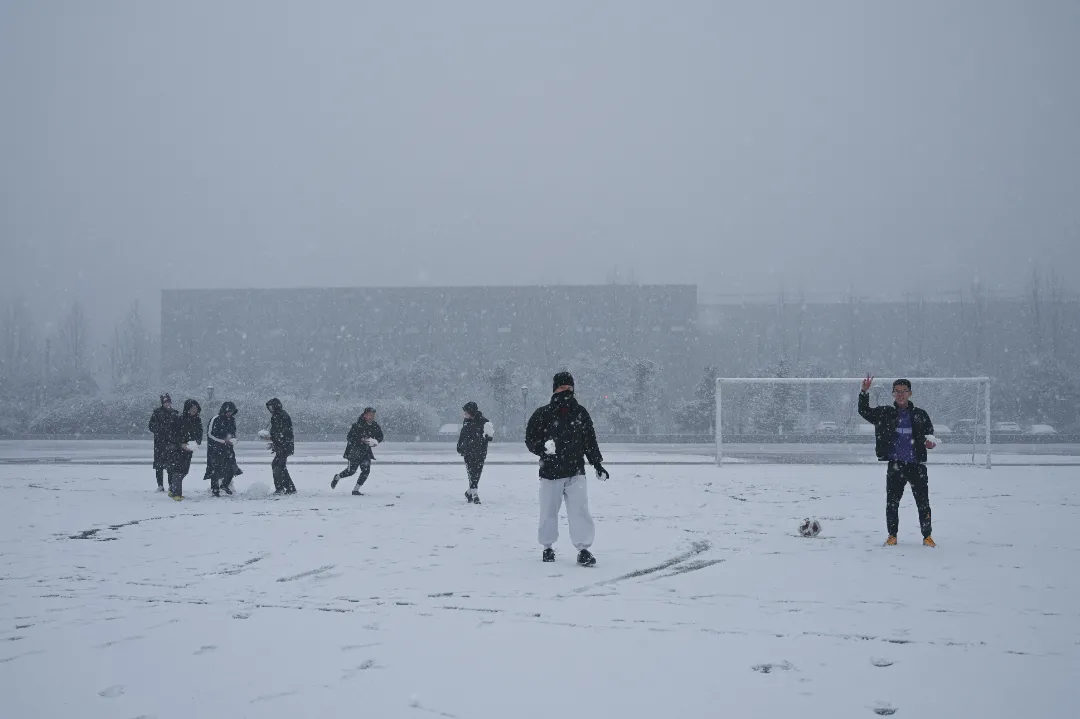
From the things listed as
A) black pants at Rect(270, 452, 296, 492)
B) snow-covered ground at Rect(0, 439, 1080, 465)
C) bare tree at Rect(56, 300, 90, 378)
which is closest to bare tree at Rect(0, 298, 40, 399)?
bare tree at Rect(56, 300, 90, 378)

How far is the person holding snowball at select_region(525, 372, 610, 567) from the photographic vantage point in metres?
7.56

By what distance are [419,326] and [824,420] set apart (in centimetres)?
3363

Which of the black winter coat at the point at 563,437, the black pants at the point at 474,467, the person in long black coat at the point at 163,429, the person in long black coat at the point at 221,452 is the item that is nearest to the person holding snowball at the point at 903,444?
the black winter coat at the point at 563,437

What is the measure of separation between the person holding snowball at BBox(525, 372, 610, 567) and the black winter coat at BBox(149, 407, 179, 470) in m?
8.72

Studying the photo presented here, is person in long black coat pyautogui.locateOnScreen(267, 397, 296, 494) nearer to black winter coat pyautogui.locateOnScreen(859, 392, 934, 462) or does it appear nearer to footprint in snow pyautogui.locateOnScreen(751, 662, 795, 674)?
black winter coat pyautogui.locateOnScreen(859, 392, 934, 462)

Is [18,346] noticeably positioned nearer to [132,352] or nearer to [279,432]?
[132,352]

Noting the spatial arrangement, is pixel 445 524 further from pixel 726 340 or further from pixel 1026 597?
pixel 726 340

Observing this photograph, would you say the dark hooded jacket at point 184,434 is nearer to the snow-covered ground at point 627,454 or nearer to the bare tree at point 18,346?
the snow-covered ground at point 627,454

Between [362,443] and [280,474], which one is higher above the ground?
[362,443]

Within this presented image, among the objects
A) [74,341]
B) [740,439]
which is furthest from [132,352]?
[740,439]

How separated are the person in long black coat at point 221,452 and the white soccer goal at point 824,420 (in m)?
15.7

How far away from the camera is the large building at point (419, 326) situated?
60094 millimetres

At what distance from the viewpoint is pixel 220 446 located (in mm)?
14008

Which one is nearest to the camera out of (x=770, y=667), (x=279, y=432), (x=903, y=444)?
(x=770, y=667)
